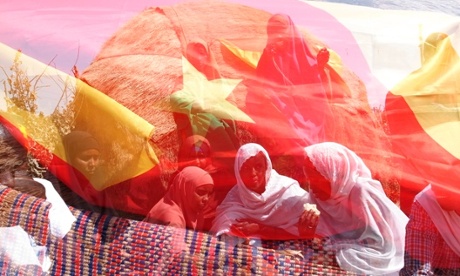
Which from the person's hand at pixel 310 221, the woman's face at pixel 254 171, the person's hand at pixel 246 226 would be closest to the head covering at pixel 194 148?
the woman's face at pixel 254 171

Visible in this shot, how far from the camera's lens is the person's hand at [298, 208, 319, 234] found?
6.24ft

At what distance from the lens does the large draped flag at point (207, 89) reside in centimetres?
191

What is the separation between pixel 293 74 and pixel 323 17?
0.29 meters

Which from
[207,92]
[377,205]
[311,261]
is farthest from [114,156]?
[377,205]

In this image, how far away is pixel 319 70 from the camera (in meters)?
1.99

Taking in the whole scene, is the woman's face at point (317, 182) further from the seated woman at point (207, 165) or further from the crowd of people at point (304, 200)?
the seated woman at point (207, 165)

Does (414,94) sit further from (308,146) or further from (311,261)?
(311,261)

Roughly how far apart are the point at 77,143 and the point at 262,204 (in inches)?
23.6

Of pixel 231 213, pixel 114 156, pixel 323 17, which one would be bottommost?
pixel 231 213

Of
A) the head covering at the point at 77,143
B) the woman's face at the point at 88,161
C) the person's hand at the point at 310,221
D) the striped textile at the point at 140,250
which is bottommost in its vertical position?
the striped textile at the point at 140,250

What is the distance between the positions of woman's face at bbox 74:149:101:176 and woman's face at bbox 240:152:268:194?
456 millimetres

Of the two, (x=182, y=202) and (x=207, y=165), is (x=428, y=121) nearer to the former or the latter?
(x=207, y=165)

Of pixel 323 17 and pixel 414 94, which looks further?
pixel 323 17

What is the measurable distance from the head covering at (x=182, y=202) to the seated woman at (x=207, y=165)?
0.02 m
